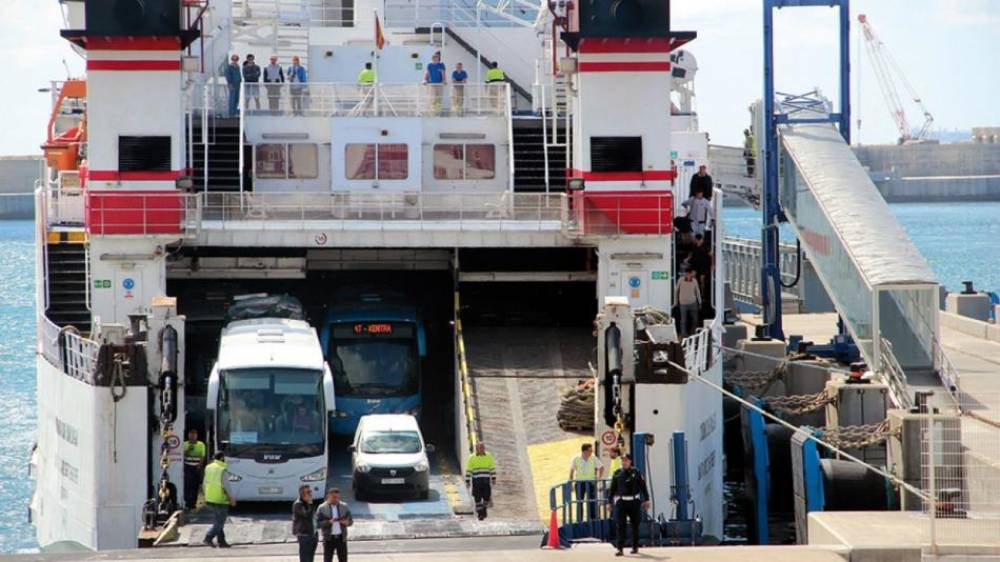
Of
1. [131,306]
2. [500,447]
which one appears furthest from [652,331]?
[131,306]

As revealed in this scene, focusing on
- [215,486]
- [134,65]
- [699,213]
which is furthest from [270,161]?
[215,486]

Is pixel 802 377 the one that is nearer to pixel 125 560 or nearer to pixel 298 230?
pixel 298 230

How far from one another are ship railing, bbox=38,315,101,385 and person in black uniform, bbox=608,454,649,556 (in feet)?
30.7

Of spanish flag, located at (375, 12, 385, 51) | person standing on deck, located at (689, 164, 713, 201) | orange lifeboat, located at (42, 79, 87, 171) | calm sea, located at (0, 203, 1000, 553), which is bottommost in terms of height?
calm sea, located at (0, 203, 1000, 553)

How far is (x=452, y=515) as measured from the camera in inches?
1163

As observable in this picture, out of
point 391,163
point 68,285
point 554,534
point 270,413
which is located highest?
point 391,163

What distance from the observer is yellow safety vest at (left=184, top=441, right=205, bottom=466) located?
1170 inches

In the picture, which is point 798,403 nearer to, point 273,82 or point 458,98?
point 458,98

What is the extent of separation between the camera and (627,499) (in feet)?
78.4

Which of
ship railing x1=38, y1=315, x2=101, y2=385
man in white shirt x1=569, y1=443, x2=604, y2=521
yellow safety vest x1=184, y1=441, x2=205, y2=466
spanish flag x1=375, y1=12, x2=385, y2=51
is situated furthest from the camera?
spanish flag x1=375, y1=12, x2=385, y2=51

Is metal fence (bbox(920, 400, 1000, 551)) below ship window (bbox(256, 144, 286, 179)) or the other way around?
below

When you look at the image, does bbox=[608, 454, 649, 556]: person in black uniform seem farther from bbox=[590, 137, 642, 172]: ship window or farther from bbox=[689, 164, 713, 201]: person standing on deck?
bbox=[689, 164, 713, 201]: person standing on deck

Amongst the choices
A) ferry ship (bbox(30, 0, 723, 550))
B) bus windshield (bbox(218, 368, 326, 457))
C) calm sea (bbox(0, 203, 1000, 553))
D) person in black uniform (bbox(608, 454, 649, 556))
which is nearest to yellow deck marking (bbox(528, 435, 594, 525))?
ferry ship (bbox(30, 0, 723, 550))

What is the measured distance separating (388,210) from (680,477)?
355 inches
